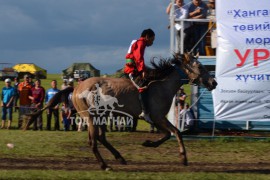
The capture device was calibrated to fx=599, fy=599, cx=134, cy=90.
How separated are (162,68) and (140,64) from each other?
859 mm

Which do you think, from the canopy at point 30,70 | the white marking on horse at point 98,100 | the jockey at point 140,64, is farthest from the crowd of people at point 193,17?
the canopy at point 30,70

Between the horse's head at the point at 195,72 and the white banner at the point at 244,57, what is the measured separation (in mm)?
4544

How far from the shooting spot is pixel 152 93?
12.4 meters

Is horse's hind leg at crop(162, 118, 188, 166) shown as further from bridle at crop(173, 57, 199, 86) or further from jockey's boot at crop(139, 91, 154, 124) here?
bridle at crop(173, 57, 199, 86)

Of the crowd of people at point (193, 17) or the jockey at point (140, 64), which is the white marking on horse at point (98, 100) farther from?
the crowd of people at point (193, 17)

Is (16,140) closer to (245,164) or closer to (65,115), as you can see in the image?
(65,115)

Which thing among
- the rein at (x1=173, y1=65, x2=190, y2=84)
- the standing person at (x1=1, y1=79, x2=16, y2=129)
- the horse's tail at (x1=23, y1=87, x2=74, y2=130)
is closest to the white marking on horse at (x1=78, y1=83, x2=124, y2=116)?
the horse's tail at (x1=23, y1=87, x2=74, y2=130)

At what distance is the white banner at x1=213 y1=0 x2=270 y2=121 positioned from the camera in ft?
55.9

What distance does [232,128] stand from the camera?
19234 mm

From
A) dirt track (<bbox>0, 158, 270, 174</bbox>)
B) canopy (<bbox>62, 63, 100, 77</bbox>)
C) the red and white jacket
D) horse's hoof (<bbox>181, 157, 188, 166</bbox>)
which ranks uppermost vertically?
canopy (<bbox>62, 63, 100, 77</bbox>)

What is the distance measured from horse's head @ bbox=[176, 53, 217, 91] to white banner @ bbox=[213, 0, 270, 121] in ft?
14.9

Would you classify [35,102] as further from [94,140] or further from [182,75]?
[94,140]

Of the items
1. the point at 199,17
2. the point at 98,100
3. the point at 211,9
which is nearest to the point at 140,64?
the point at 98,100

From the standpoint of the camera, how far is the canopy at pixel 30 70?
76650 millimetres
